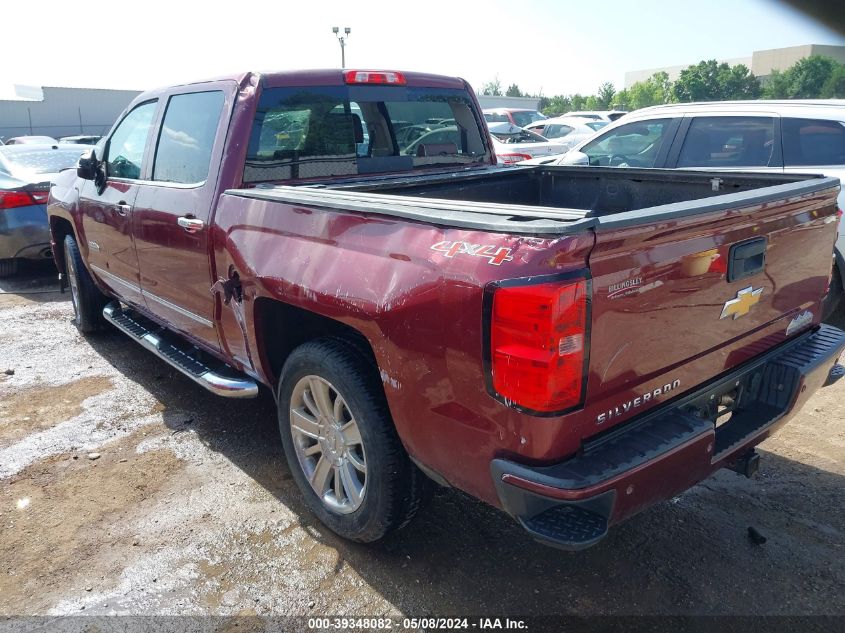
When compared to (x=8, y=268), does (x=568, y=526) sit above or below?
above

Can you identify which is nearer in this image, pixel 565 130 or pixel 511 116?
pixel 565 130

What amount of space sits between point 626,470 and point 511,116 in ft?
60.8

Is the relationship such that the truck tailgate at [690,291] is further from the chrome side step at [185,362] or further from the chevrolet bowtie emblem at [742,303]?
the chrome side step at [185,362]

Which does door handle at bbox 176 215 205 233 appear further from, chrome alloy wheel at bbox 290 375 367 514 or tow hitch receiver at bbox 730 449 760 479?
tow hitch receiver at bbox 730 449 760 479

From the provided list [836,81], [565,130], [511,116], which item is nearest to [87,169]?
[836,81]

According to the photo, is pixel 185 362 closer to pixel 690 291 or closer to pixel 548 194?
pixel 548 194

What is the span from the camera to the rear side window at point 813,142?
527 centimetres

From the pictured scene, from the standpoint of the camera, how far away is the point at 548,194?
4.39 metres

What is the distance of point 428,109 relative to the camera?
444 centimetres

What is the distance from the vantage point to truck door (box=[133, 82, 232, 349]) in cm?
359

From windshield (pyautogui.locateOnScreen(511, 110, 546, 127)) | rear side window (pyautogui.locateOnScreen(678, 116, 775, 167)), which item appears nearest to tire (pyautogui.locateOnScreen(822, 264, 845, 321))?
rear side window (pyautogui.locateOnScreen(678, 116, 775, 167))

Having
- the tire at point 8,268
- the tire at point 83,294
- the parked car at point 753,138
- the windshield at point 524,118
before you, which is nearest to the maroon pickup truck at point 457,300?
the tire at point 83,294

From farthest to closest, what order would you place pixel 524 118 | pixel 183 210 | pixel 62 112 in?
pixel 62 112 → pixel 524 118 → pixel 183 210

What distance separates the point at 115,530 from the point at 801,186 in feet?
11.2
